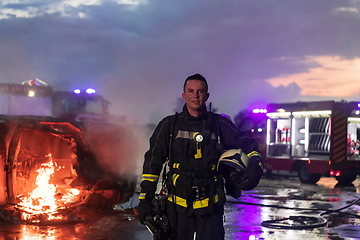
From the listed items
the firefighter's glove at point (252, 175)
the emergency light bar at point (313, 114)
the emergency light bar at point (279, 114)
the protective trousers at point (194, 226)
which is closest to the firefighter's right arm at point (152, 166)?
the protective trousers at point (194, 226)

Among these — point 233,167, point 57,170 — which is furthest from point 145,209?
point 57,170

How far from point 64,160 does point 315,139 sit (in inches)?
366

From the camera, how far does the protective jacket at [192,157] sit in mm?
3699

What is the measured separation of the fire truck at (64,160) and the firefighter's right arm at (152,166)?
374 cm

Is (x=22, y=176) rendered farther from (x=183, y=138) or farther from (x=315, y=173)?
(x=315, y=173)

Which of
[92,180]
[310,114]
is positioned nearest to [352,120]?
[310,114]

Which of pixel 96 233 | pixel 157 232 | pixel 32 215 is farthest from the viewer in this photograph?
pixel 32 215

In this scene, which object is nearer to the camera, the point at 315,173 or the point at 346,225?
the point at 346,225

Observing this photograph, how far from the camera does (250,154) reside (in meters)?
3.86

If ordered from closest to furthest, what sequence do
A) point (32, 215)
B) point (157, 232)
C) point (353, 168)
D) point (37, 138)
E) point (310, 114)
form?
point (157, 232)
point (32, 215)
point (37, 138)
point (353, 168)
point (310, 114)

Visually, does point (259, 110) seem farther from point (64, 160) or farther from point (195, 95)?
point (195, 95)

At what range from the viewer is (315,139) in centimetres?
1516

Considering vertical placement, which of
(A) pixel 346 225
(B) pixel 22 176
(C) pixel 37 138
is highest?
(C) pixel 37 138

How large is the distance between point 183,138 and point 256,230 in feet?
11.8
